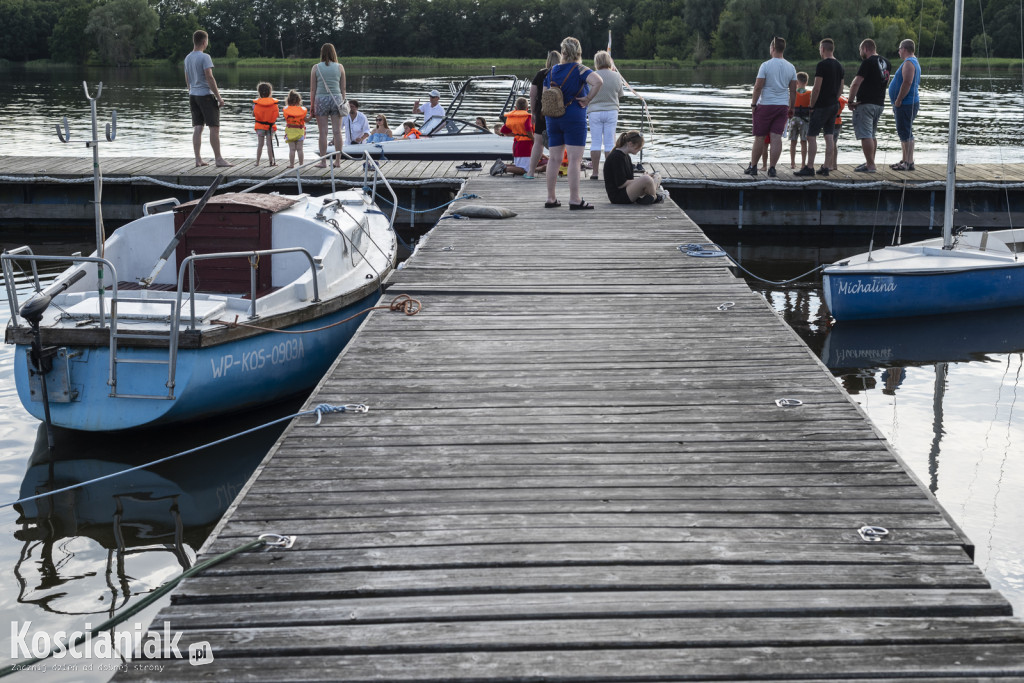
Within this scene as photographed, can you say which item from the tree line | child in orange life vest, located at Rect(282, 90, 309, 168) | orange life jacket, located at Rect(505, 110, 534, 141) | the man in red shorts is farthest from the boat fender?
the tree line

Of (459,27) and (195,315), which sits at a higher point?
(459,27)

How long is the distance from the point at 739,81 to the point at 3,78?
45.9 m

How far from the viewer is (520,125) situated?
15227mm

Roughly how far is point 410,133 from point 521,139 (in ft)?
14.8

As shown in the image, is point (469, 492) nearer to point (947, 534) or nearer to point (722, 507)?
point (722, 507)

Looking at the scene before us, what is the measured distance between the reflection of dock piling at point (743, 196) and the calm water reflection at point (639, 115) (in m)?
6.33

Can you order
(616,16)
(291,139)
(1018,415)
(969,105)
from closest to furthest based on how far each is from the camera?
1. (1018,415)
2. (291,139)
3. (969,105)
4. (616,16)

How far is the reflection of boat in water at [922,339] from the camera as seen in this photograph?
9.39m

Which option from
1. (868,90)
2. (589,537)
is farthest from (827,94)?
(589,537)

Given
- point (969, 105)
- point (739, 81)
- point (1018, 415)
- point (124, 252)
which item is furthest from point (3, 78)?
point (1018, 415)

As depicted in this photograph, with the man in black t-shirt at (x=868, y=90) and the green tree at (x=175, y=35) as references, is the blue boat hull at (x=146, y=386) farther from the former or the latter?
the green tree at (x=175, y=35)

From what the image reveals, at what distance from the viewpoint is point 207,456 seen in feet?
22.6

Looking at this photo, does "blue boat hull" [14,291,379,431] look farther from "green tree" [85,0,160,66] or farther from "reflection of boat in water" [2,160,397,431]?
"green tree" [85,0,160,66]

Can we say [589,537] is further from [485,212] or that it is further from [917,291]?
[485,212]
